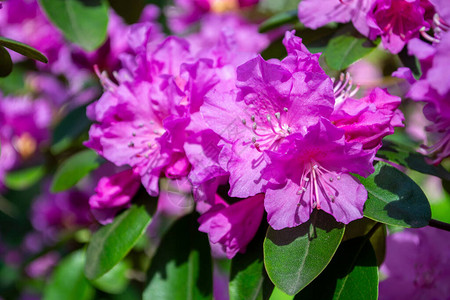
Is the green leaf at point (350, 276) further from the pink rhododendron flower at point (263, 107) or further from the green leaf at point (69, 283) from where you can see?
the green leaf at point (69, 283)

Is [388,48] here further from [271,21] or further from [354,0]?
[271,21]

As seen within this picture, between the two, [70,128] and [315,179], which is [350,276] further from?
[70,128]

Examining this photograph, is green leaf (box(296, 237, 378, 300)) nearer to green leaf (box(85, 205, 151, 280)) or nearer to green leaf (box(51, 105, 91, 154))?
green leaf (box(85, 205, 151, 280))

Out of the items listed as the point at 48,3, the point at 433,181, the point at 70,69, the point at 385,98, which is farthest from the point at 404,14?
the point at 433,181

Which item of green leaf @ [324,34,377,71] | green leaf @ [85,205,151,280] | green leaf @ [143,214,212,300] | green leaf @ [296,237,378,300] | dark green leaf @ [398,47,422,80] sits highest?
green leaf @ [324,34,377,71]

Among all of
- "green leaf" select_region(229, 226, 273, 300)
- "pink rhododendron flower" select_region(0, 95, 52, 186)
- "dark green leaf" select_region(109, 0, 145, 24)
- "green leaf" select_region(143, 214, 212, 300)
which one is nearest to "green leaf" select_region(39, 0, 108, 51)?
"dark green leaf" select_region(109, 0, 145, 24)

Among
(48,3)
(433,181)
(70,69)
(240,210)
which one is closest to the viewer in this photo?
(240,210)
